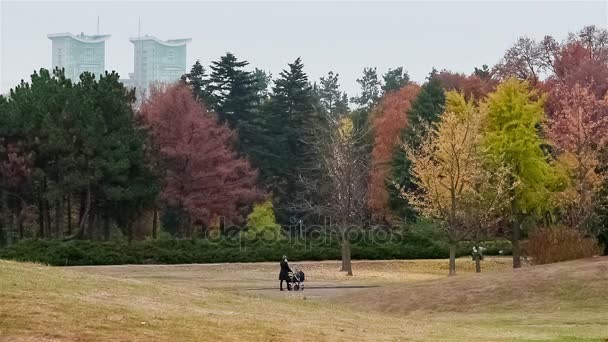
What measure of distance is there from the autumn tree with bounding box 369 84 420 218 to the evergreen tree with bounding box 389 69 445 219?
0.86 metres

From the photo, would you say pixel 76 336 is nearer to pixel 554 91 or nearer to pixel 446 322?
pixel 446 322

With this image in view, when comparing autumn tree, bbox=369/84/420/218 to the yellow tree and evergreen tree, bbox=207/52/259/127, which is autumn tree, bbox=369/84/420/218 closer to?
evergreen tree, bbox=207/52/259/127

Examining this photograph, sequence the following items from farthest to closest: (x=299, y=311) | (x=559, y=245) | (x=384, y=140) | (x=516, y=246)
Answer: (x=384, y=140)
(x=516, y=246)
(x=559, y=245)
(x=299, y=311)

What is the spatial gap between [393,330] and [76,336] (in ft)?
24.0

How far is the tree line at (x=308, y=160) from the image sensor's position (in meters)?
45.1

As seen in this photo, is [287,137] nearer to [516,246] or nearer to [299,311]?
[516,246]

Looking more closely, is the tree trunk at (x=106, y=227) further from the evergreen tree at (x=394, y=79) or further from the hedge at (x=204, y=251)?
the evergreen tree at (x=394, y=79)

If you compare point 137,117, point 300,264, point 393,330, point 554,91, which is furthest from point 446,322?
point 554,91

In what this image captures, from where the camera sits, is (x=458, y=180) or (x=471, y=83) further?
(x=471, y=83)

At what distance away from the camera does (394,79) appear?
13750 cm

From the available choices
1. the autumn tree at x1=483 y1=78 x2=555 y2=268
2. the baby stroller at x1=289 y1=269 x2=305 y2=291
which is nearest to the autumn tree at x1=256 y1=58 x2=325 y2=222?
the autumn tree at x1=483 y1=78 x2=555 y2=268

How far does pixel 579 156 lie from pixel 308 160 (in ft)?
118

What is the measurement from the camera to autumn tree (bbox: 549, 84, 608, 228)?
4397 cm

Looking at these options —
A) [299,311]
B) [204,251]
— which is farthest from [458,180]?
[299,311]
